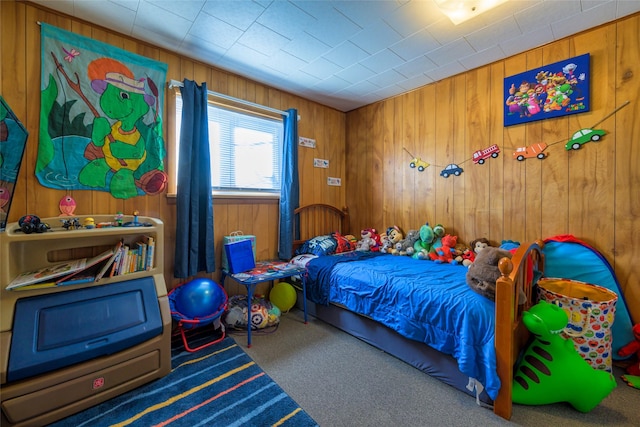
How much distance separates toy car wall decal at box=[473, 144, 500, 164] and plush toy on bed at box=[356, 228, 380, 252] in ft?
4.32

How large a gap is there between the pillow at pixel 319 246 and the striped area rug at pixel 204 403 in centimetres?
133

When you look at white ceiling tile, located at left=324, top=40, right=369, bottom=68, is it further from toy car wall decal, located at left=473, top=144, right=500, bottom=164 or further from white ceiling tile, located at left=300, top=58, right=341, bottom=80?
toy car wall decal, located at left=473, top=144, right=500, bottom=164

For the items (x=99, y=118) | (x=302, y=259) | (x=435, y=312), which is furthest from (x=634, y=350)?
(x=99, y=118)

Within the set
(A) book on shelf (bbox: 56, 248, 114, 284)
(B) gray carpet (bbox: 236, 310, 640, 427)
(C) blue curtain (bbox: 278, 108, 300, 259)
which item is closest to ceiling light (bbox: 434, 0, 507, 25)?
(C) blue curtain (bbox: 278, 108, 300, 259)

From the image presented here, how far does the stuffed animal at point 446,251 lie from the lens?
2575 mm

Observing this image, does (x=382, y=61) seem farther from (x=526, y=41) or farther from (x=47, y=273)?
(x=47, y=273)

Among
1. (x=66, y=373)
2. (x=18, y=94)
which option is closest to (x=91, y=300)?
(x=66, y=373)

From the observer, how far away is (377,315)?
2055 millimetres

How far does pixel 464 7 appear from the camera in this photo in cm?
171

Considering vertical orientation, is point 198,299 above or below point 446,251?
below

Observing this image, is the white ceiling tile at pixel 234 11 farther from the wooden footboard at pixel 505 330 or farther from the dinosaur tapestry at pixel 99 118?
the wooden footboard at pixel 505 330

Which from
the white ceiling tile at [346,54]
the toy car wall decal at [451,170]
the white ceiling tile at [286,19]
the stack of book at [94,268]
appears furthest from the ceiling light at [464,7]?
the stack of book at [94,268]

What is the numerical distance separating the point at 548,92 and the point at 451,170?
940 mm

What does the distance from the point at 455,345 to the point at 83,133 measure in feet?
9.31
